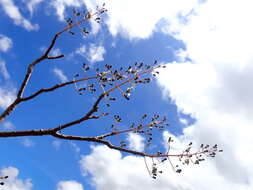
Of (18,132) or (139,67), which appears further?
(139,67)

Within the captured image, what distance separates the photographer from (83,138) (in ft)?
30.8

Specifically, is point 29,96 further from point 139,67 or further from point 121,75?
point 139,67

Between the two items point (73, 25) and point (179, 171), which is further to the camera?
point (73, 25)

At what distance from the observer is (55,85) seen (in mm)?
9945

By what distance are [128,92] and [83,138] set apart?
1914 millimetres

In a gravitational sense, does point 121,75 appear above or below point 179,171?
above

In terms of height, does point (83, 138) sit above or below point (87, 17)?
below

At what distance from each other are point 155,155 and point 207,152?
5.23 feet

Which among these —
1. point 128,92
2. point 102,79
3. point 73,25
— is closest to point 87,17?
point 73,25

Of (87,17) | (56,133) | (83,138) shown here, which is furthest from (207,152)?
(87,17)

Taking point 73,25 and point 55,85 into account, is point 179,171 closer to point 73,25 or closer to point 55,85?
point 55,85

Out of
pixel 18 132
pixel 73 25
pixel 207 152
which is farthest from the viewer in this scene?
pixel 73 25

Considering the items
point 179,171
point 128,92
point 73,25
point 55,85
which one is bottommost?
point 179,171

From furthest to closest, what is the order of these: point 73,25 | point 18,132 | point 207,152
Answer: point 73,25 → point 207,152 → point 18,132
